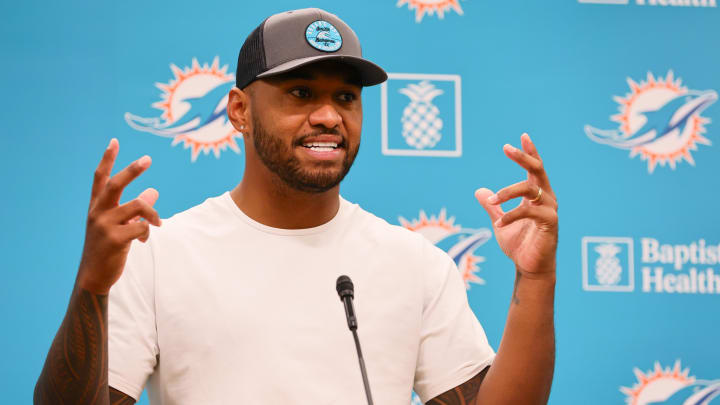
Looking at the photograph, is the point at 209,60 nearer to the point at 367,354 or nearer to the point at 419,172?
the point at 419,172

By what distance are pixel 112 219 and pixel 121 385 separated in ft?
1.31

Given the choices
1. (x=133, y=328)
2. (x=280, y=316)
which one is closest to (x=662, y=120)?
(x=280, y=316)

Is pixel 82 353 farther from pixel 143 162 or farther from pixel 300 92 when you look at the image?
pixel 300 92

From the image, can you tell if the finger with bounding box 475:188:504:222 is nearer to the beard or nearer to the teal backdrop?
the beard

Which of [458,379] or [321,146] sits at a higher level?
[321,146]

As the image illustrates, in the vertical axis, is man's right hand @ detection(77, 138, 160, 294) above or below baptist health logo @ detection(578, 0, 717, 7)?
below

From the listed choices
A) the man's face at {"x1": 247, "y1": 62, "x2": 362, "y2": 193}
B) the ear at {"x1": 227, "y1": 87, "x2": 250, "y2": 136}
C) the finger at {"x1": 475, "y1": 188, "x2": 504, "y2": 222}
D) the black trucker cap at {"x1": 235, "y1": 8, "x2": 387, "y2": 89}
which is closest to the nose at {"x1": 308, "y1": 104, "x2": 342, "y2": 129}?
the man's face at {"x1": 247, "y1": 62, "x2": 362, "y2": 193}

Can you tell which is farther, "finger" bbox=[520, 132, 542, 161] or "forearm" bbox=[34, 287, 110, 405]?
"finger" bbox=[520, 132, 542, 161]

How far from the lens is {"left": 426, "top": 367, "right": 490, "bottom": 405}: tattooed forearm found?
161 cm

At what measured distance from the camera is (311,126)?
1.63m

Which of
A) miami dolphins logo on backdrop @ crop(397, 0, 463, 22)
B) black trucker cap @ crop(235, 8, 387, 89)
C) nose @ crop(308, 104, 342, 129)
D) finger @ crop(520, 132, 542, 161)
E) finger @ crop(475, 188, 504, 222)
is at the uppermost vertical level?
miami dolphins logo on backdrop @ crop(397, 0, 463, 22)

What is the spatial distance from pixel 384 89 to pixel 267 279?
929 mm

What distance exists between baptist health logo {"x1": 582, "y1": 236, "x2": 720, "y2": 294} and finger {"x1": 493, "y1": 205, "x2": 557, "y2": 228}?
3.32 ft

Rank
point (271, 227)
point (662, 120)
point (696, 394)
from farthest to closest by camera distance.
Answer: point (662, 120), point (696, 394), point (271, 227)
